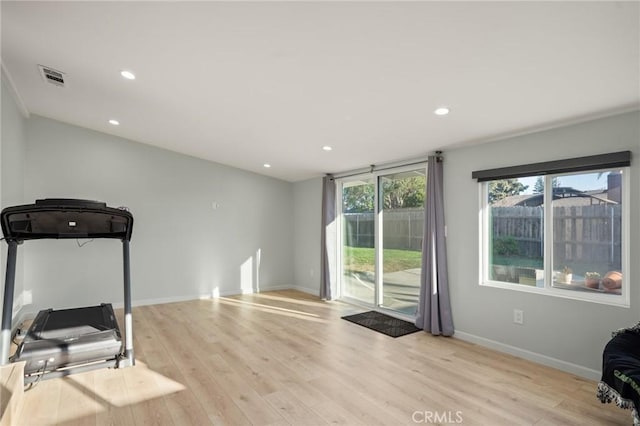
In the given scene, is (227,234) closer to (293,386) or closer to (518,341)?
(293,386)

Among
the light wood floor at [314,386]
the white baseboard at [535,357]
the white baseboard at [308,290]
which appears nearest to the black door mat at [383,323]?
the light wood floor at [314,386]

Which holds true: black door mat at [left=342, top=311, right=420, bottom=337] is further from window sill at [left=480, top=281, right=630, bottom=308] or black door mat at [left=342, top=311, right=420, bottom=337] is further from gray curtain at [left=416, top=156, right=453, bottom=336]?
window sill at [left=480, top=281, right=630, bottom=308]

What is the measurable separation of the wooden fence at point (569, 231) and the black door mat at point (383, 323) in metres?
1.54

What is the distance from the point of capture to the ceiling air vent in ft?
9.92

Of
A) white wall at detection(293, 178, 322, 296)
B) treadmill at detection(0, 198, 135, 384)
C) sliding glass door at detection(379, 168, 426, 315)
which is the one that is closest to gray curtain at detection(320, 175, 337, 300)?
white wall at detection(293, 178, 322, 296)

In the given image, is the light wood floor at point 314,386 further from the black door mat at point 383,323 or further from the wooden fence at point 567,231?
the wooden fence at point 567,231

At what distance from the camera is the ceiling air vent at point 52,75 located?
9.92 feet

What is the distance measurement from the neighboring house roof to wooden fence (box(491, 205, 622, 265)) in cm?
4

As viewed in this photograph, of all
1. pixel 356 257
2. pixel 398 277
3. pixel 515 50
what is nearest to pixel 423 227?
pixel 398 277

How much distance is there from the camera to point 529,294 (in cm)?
314

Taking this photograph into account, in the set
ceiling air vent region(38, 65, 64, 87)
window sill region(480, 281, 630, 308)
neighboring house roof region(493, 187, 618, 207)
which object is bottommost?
window sill region(480, 281, 630, 308)

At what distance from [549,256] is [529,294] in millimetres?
421

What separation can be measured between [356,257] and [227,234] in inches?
96.9

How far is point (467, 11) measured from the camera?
1.64m
